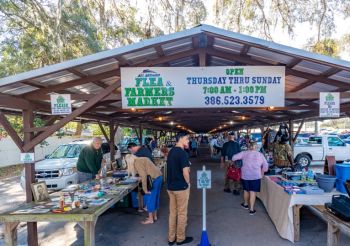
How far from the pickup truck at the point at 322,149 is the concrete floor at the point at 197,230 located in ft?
34.7

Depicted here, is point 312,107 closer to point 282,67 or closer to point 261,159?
point 261,159

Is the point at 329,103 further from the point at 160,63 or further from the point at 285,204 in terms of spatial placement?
the point at 160,63

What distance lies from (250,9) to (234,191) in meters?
7.49

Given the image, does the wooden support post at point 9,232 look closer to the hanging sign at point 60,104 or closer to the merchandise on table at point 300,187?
the hanging sign at point 60,104

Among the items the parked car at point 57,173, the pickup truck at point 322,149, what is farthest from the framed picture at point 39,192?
the pickup truck at point 322,149

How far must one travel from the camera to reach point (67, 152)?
11.4 metres

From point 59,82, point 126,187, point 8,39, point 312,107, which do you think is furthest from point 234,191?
point 8,39

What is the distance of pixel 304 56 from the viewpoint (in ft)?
15.0

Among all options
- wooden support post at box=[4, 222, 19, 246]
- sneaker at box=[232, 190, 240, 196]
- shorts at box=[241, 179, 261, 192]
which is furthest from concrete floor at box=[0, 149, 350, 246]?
sneaker at box=[232, 190, 240, 196]

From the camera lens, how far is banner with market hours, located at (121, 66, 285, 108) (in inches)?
207

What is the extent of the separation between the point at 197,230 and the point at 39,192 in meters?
3.15

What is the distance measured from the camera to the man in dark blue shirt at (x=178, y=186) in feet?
16.6

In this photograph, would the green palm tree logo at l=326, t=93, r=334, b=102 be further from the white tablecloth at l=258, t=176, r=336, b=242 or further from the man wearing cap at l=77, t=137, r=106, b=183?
the man wearing cap at l=77, t=137, r=106, b=183

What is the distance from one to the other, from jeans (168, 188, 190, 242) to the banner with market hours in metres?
1.57
